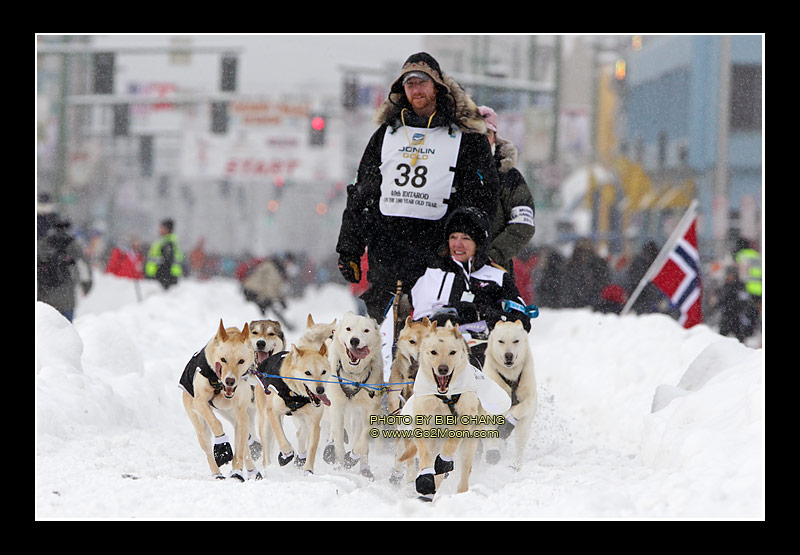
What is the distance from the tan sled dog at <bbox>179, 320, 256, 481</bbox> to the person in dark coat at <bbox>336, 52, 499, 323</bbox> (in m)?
0.85

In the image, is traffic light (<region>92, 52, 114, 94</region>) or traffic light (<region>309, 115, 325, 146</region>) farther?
traffic light (<region>309, 115, 325, 146</region>)

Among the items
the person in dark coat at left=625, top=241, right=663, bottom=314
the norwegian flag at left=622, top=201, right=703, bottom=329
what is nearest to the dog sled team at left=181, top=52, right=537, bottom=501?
the norwegian flag at left=622, top=201, right=703, bottom=329

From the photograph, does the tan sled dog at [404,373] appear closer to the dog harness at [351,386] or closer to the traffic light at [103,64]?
the dog harness at [351,386]

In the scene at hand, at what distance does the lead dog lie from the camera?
5184 mm

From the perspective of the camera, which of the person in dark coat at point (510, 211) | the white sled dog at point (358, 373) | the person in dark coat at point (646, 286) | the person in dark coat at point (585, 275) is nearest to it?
the white sled dog at point (358, 373)

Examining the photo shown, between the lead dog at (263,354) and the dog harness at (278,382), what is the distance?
54 millimetres

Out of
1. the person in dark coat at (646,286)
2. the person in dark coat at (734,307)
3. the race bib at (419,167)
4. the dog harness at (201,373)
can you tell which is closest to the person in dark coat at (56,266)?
the dog harness at (201,373)

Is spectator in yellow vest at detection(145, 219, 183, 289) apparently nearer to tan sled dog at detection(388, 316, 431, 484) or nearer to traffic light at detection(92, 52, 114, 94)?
traffic light at detection(92, 52, 114, 94)

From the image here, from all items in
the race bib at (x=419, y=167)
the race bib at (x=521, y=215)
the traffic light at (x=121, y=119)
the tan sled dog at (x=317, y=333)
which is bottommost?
the tan sled dog at (x=317, y=333)

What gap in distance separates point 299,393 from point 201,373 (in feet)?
1.64

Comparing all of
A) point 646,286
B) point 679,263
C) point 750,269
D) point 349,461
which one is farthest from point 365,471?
point 646,286

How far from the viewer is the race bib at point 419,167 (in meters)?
5.12
